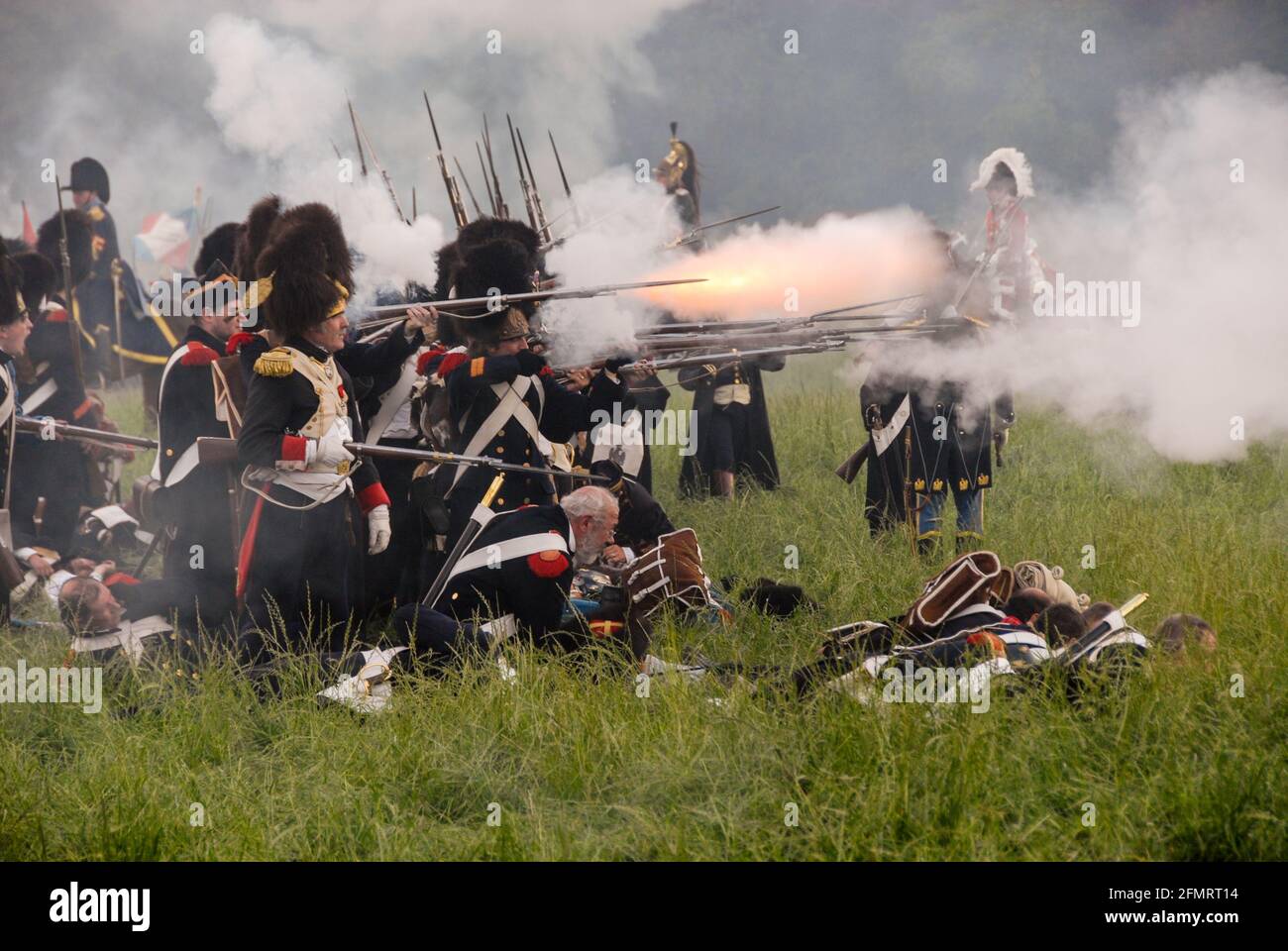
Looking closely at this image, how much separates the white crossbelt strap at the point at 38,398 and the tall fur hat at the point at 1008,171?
5.21 m

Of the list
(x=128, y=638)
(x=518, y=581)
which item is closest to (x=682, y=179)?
(x=518, y=581)

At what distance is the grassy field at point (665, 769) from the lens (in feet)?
10.2

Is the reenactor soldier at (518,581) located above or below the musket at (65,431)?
below

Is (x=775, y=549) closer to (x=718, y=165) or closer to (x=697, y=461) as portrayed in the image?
(x=697, y=461)

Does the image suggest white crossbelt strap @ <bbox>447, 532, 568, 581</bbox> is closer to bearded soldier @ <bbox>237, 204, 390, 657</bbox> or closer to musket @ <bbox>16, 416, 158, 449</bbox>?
bearded soldier @ <bbox>237, 204, 390, 657</bbox>

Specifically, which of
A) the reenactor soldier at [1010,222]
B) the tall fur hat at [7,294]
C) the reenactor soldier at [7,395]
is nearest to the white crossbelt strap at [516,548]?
the reenactor soldier at [7,395]

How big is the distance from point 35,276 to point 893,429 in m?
4.89

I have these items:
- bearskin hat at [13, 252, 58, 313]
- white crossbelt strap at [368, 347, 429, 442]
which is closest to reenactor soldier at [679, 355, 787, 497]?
white crossbelt strap at [368, 347, 429, 442]

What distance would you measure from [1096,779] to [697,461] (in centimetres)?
519

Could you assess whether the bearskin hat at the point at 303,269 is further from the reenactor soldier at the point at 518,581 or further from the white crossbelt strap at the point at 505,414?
the reenactor soldier at the point at 518,581

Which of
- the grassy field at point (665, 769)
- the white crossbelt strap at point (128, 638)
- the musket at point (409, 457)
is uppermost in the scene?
the musket at point (409, 457)

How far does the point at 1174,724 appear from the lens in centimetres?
346

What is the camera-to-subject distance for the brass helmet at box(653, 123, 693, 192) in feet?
30.3

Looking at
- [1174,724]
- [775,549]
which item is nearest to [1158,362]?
[775,549]
